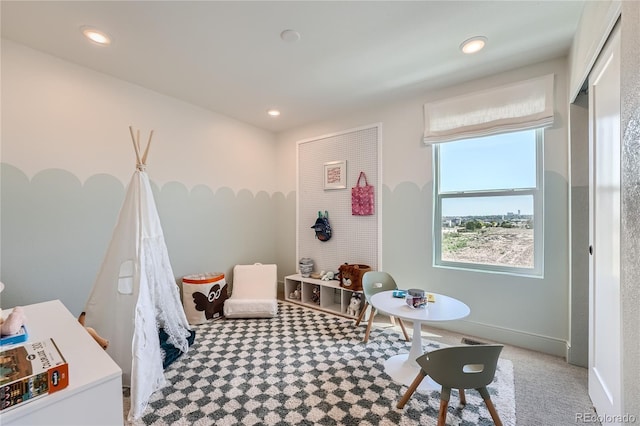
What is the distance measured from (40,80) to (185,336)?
2469mm

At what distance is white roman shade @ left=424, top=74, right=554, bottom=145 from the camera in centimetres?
239

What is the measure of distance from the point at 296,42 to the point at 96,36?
1504 mm

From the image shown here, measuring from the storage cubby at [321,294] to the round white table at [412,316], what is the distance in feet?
3.40

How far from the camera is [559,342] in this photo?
235 centimetres

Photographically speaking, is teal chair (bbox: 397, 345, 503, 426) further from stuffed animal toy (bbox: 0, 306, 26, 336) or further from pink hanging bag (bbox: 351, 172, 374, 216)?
pink hanging bag (bbox: 351, 172, 374, 216)

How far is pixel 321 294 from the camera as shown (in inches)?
138

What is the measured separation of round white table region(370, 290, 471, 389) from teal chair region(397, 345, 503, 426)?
0.38m

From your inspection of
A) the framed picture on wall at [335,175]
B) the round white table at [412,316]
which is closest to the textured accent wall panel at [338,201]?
the framed picture on wall at [335,175]

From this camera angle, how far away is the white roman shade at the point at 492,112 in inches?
94.1

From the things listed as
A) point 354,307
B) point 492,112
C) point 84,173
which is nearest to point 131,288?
point 84,173

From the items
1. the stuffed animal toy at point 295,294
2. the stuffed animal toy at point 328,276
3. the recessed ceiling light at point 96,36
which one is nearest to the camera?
the recessed ceiling light at point 96,36

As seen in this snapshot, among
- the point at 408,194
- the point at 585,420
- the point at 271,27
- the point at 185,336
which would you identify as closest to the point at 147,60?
the point at 271,27

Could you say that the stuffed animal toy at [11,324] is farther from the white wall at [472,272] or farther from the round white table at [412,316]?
the white wall at [472,272]

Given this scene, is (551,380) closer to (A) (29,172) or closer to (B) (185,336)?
(B) (185,336)
